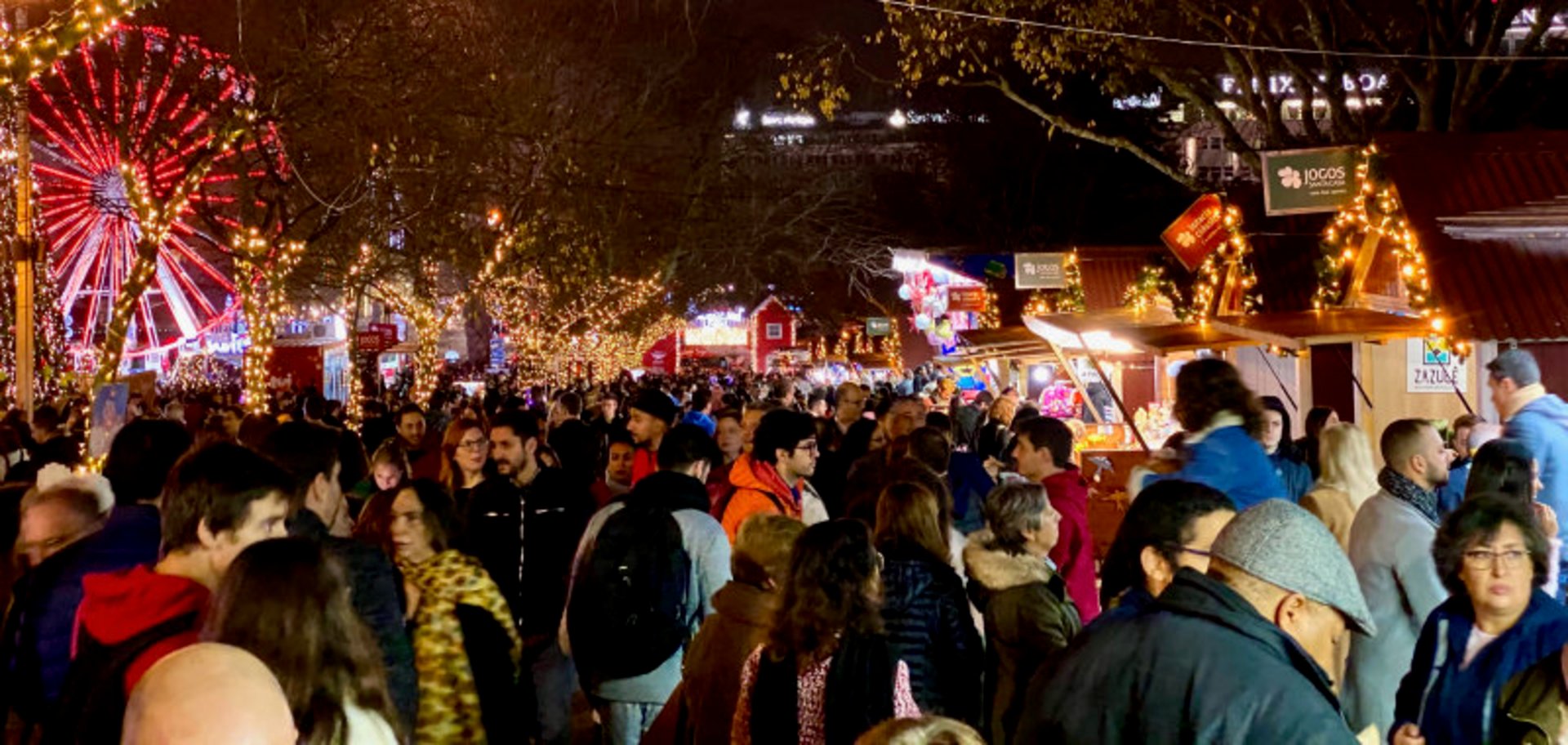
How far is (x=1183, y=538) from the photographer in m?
4.12

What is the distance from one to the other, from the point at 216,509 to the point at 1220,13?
20.3 m

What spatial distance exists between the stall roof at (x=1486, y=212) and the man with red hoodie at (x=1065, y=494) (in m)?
6.91

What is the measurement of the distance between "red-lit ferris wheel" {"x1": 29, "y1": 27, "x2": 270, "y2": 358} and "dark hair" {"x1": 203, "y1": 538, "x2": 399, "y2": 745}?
15.7 meters

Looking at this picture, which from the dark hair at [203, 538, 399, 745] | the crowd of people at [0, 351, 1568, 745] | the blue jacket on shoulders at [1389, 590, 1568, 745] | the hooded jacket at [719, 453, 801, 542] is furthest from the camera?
the hooded jacket at [719, 453, 801, 542]

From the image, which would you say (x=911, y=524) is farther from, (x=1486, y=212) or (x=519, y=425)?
(x=1486, y=212)

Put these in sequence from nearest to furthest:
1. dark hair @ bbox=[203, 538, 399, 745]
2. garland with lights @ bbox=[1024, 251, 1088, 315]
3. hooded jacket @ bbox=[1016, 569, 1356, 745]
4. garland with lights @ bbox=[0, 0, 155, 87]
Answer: hooded jacket @ bbox=[1016, 569, 1356, 745], dark hair @ bbox=[203, 538, 399, 745], garland with lights @ bbox=[0, 0, 155, 87], garland with lights @ bbox=[1024, 251, 1088, 315]

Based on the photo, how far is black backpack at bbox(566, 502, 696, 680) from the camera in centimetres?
618

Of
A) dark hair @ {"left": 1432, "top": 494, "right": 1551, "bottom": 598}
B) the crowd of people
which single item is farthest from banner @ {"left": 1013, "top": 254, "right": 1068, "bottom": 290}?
dark hair @ {"left": 1432, "top": 494, "right": 1551, "bottom": 598}

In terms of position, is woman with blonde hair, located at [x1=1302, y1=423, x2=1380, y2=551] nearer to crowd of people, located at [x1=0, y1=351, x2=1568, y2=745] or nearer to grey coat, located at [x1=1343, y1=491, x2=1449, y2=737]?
crowd of people, located at [x1=0, y1=351, x2=1568, y2=745]

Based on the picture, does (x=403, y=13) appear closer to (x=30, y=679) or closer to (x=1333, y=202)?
(x=1333, y=202)

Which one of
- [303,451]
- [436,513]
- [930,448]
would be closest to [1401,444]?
[930,448]

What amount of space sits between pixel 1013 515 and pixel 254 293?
17.5 metres

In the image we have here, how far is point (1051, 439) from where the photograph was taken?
786 centimetres

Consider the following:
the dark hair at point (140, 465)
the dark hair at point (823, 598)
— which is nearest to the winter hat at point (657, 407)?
the dark hair at point (140, 465)
